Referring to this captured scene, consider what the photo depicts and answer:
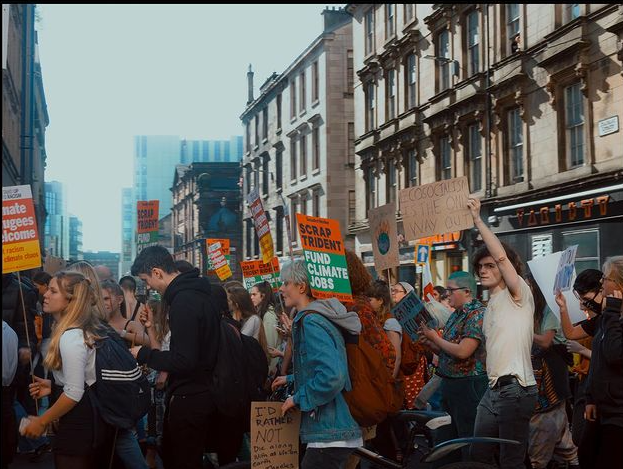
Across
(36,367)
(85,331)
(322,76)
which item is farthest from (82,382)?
(322,76)

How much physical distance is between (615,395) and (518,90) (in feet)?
61.3

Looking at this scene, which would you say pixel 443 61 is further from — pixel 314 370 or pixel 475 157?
pixel 314 370

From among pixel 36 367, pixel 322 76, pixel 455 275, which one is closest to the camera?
pixel 455 275

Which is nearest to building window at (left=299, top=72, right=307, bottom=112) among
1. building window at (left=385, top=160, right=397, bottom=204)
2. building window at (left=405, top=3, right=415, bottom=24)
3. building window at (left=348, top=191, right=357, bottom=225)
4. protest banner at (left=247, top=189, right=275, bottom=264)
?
building window at (left=348, top=191, right=357, bottom=225)

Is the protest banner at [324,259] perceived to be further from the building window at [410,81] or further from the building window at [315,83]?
the building window at [315,83]

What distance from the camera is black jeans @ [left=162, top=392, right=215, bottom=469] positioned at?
5602 millimetres

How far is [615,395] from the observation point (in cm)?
531

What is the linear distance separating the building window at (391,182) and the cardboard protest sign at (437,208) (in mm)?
25265

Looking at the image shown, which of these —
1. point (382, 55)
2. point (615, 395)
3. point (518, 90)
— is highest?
point (382, 55)

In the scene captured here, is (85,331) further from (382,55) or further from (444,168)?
(382,55)

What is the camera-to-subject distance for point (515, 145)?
23766 mm

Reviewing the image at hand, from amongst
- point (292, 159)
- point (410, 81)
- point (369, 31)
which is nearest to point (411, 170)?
point (410, 81)

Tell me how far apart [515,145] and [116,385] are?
64.9 feet

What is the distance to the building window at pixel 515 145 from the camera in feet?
77.4
